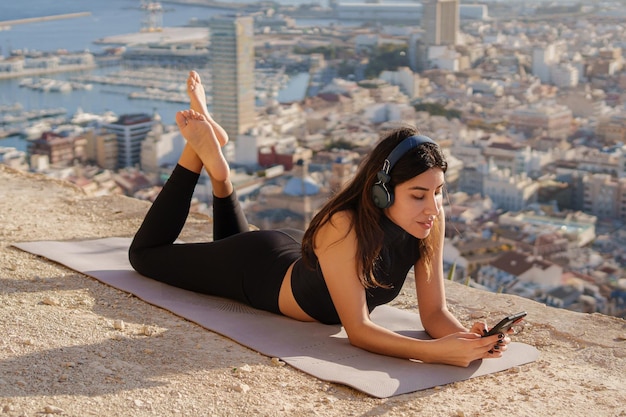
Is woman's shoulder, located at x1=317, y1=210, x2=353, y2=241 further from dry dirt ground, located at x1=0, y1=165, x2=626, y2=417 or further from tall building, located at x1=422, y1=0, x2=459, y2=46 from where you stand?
tall building, located at x1=422, y1=0, x2=459, y2=46

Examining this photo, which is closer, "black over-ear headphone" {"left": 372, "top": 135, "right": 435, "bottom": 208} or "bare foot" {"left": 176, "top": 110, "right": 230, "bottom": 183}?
"black over-ear headphone" {"left": 372, "top": 135, "right": 435, "bottom": 208}

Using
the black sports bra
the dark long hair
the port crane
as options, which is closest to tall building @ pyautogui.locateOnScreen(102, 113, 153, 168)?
the port crane

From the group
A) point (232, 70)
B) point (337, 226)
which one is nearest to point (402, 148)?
point (337, 226)

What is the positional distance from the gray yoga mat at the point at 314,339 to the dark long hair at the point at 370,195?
13cm

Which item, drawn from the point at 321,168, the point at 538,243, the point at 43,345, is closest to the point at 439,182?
the point at 43,345

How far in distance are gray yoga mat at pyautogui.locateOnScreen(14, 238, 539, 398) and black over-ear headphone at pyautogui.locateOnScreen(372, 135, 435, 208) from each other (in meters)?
0.26

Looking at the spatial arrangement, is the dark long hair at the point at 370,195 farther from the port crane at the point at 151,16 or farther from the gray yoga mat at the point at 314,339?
the port crane at the point at 151,16

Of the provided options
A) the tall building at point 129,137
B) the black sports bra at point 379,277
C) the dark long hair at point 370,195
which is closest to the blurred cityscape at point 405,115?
the tall building at point 129,137

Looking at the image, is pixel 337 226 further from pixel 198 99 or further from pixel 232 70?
pixel 232 70

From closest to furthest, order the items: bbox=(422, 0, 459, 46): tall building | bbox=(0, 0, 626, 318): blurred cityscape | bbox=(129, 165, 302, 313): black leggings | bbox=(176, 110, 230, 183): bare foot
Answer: bbox=(129, 165, 302, 313): black leggings < bbox=(176, 110, 230, 183): bare foot < bbox=(0, 0, 626, 318): blurred cityscape < bbox=(422, 0, 459, 46): tall building

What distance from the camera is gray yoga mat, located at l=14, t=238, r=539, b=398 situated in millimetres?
1349

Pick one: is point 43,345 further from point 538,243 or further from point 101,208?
point 538,243

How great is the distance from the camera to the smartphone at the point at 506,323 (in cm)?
132

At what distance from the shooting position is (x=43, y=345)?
1.41 metres
